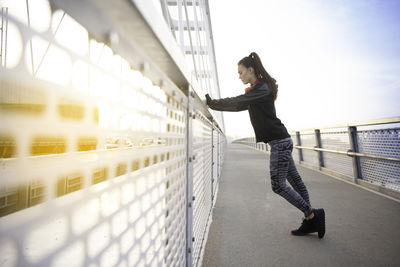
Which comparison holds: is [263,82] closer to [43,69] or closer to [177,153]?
[177,153]

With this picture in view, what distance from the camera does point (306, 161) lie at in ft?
25.7

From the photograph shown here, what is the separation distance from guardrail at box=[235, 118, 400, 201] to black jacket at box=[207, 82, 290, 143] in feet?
9.36

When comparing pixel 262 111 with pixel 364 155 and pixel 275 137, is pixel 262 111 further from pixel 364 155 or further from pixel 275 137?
pixel 364 155

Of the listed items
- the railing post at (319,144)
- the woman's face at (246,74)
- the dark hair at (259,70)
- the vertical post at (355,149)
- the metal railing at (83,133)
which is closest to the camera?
the metal railing at (83,133)

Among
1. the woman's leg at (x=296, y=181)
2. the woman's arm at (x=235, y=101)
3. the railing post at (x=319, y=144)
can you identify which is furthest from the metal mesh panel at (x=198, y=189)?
the railing post at (x=319, y=144)

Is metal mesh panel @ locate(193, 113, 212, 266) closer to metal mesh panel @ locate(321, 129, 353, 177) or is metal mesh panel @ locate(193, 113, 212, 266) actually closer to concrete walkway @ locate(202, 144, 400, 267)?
concrete walkway @ locate(202, 144, 400, 267)

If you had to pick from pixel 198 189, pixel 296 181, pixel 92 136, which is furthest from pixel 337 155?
pixel 92 136

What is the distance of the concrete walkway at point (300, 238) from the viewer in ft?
6.10

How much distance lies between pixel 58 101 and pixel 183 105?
0.90m

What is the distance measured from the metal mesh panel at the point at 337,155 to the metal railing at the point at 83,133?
5.61 meters

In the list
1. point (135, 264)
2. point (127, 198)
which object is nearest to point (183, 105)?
point (127, 198)

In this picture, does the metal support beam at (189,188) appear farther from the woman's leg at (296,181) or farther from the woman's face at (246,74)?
the woman's leg at (296,181)

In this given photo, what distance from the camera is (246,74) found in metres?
2.31

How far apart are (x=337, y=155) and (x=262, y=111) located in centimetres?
459
